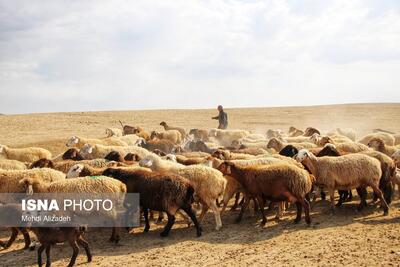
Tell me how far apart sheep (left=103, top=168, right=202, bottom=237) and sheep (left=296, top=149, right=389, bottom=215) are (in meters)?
3.19

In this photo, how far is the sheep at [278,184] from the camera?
9500 mm

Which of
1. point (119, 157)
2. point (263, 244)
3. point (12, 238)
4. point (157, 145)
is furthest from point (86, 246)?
point (157, 145)

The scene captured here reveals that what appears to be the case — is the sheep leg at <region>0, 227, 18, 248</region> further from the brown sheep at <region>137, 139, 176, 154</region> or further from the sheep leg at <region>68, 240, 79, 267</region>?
the brown sheep at <region>137, 139, 176, 154</region>

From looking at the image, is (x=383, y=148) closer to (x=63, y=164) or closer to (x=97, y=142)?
(x=63, y=164)

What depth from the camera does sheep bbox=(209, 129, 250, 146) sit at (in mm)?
23500

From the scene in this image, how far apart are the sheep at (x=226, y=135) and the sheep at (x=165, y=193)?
552 inches

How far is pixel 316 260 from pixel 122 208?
4587mm

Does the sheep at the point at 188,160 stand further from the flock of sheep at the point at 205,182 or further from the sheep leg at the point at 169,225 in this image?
the sheep leg at the point at 169,225

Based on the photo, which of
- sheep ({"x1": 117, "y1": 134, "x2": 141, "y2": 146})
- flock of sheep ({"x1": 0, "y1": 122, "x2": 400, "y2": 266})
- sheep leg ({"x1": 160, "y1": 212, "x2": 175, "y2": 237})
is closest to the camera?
flock of sheep ({"x1": 0, "y1": 122, "x2": 400, "y2": 266})

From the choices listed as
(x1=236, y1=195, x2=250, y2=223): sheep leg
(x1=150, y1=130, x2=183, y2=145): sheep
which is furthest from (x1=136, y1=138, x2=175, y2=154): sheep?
(x1=236, y1=195, x2=250, y2=223): sheep leg

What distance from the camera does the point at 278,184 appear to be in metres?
9.57

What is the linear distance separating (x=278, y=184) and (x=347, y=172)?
1912 millimetres

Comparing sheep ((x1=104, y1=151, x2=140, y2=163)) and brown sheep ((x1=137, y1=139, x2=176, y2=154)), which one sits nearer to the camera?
sheep ((x1=104, y1=151, x2=140, y2=163))

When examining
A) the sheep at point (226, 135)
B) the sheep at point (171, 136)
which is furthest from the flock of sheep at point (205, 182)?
the sheep at point (226, 135)
